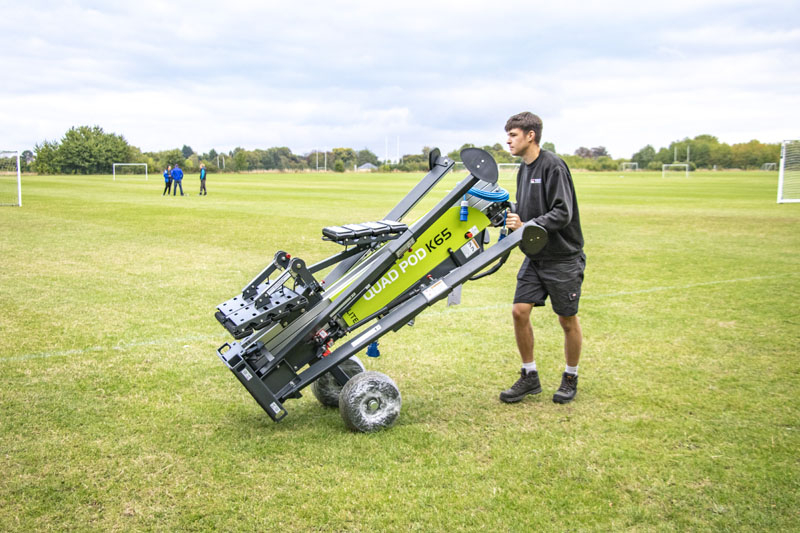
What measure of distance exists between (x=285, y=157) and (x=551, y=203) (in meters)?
129

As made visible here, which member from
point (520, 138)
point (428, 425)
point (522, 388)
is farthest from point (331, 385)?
point (520, 138)

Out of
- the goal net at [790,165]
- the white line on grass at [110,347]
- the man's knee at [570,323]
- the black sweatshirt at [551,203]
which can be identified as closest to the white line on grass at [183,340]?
the white line on grass at [110,347]

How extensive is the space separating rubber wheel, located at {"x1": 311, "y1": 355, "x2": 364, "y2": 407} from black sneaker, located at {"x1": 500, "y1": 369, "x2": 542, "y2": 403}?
3.90 ft

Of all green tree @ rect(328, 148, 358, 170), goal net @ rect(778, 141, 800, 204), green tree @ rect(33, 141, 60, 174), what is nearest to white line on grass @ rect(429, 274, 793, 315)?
goal net @ rect(778, 141, 800, 204)

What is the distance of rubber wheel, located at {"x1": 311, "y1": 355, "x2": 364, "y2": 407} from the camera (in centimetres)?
483

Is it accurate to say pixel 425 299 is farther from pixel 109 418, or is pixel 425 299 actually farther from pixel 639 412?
pixel 109 418

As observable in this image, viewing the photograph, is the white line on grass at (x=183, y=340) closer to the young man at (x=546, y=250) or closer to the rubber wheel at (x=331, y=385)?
the rubber wheel at (x=331, y=385)

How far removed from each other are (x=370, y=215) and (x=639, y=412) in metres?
17.3

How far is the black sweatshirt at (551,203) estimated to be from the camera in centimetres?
456

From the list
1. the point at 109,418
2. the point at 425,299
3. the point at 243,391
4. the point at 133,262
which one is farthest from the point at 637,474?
the point at 133,262

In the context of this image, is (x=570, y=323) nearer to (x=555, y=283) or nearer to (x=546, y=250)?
(x=555, y=283)

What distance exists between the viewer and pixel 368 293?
4.46 m

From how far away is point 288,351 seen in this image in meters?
4.27

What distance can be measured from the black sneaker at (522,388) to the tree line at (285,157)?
55.3 metres
